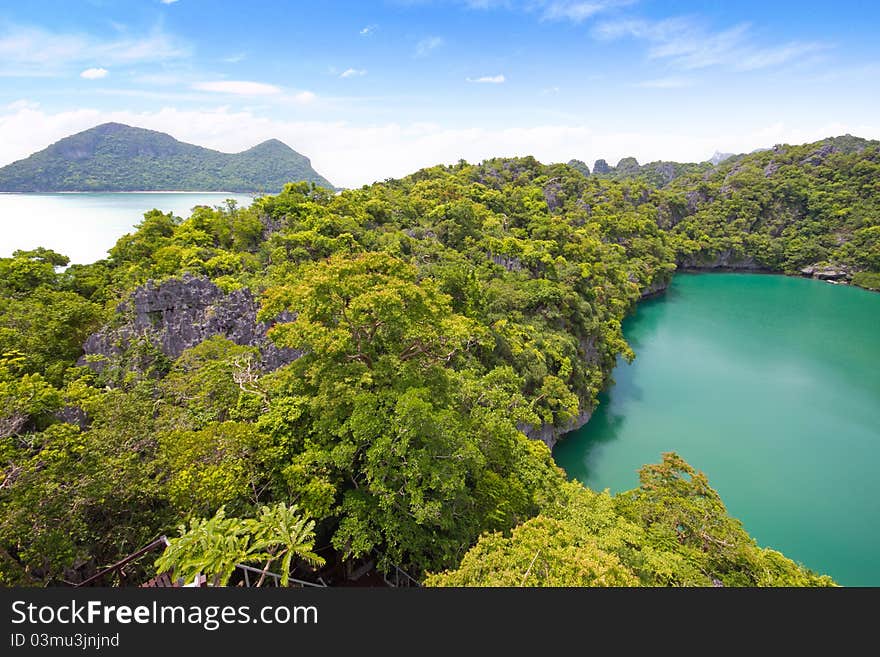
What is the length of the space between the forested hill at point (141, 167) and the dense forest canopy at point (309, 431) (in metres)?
42.0

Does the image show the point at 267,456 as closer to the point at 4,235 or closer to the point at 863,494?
the point at 863,494

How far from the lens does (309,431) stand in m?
6.92

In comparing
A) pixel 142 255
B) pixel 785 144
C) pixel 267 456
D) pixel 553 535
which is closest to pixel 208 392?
pixel 267 456

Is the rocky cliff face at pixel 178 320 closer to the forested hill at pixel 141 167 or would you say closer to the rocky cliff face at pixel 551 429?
the rocky cliff face at pixel 551 429

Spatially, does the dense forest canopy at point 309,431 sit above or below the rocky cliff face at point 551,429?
above

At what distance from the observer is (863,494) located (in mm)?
13945

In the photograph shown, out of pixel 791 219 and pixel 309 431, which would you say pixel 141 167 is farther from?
pixel 791 219

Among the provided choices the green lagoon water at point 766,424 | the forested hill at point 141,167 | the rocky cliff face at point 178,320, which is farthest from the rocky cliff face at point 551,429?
the forested hill at point 141,167

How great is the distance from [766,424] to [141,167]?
82.1 metres

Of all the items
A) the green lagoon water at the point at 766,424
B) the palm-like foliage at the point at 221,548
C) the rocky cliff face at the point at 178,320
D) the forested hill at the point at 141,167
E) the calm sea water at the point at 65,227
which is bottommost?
the green lagoon water at the point at 766,424

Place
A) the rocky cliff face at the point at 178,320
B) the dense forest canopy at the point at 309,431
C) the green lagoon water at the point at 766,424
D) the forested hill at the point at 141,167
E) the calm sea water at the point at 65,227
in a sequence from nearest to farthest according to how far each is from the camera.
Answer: the dense forest canopy at the point at 309,431, the rocky cliff face at the point at 178,320, the green lagoon water at the point at 766,424, the calm sea water at the point at 65,227, the forested hill at the point at 141,167

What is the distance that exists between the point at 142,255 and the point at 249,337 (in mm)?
11013

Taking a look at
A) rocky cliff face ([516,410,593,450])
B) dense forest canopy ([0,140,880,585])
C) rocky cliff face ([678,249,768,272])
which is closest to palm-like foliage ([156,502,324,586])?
dense forest canopy ([0,140,880,585])

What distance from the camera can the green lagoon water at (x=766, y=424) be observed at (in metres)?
12.9
